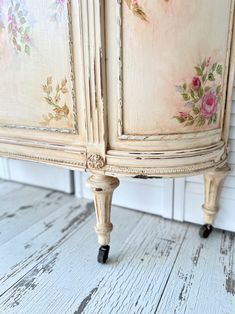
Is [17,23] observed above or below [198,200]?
above

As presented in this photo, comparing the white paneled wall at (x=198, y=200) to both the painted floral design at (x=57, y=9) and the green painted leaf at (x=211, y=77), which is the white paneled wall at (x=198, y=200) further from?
the painted floral design at (x=57, y=9)

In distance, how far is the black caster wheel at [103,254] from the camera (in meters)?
0.81

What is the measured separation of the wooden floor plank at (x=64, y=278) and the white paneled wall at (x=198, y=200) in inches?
8.8

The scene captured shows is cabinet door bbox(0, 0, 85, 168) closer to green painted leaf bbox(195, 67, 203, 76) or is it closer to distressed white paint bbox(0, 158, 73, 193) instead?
green painted leaf bbox(195, 67, 203, 76)

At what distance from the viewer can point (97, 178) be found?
2.38 ft

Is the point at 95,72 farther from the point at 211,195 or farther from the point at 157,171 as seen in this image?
the point at 211,195

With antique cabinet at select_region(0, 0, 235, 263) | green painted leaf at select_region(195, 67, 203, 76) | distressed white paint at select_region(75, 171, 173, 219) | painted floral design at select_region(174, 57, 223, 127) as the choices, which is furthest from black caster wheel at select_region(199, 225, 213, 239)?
green painted leaf at select_region(195, 67, 203, 76)

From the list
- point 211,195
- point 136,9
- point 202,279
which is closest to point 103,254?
point 202,279

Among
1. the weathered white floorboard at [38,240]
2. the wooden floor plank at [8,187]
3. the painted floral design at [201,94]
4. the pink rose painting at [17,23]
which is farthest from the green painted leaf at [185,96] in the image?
the wooden floor plank at [8,187]

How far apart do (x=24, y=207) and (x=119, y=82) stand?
76 cm

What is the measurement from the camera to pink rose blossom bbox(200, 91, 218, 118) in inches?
26.0

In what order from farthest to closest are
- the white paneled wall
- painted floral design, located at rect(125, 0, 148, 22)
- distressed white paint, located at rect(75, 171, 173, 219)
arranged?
distressed white paint, located at rect(75, 171, 173, 219)
the white paneled wall
painted floral design, located at rect(125, 0, 148, 22)

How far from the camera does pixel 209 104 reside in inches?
26.5

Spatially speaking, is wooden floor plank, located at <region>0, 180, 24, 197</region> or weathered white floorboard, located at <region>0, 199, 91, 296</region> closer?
weathered white floorboard, located at <region>0, 199, 91, 296</region>
